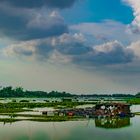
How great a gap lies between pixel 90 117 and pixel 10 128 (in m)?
17.1

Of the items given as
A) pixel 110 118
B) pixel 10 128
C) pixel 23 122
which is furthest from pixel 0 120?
pixel 110 118

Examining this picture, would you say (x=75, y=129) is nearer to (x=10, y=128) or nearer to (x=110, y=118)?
(x=10, y=128)

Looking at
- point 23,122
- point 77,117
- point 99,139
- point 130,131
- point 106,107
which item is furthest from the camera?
point 106,107

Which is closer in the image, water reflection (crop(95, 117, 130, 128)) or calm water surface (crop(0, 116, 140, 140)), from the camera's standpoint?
calm water surface (crop(0, 116, 140, 140))

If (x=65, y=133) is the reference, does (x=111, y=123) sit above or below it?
above

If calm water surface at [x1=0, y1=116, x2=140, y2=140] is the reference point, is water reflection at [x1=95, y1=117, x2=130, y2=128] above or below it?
above

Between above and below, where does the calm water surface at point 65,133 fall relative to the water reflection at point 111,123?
below

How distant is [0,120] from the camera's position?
53.1m

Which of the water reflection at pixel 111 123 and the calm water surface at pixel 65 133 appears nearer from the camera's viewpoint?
the calm water surface at pixel 65 133

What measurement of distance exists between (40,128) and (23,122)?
276 inches

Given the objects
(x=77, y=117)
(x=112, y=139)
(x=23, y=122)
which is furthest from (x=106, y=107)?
(x=112, y=139)

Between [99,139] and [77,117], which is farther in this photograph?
[77,117]

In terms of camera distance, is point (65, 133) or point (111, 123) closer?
point (65, 133)

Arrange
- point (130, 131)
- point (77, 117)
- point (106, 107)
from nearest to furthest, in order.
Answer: point (130, 131) → point (77, 117) → point (106, 107)
